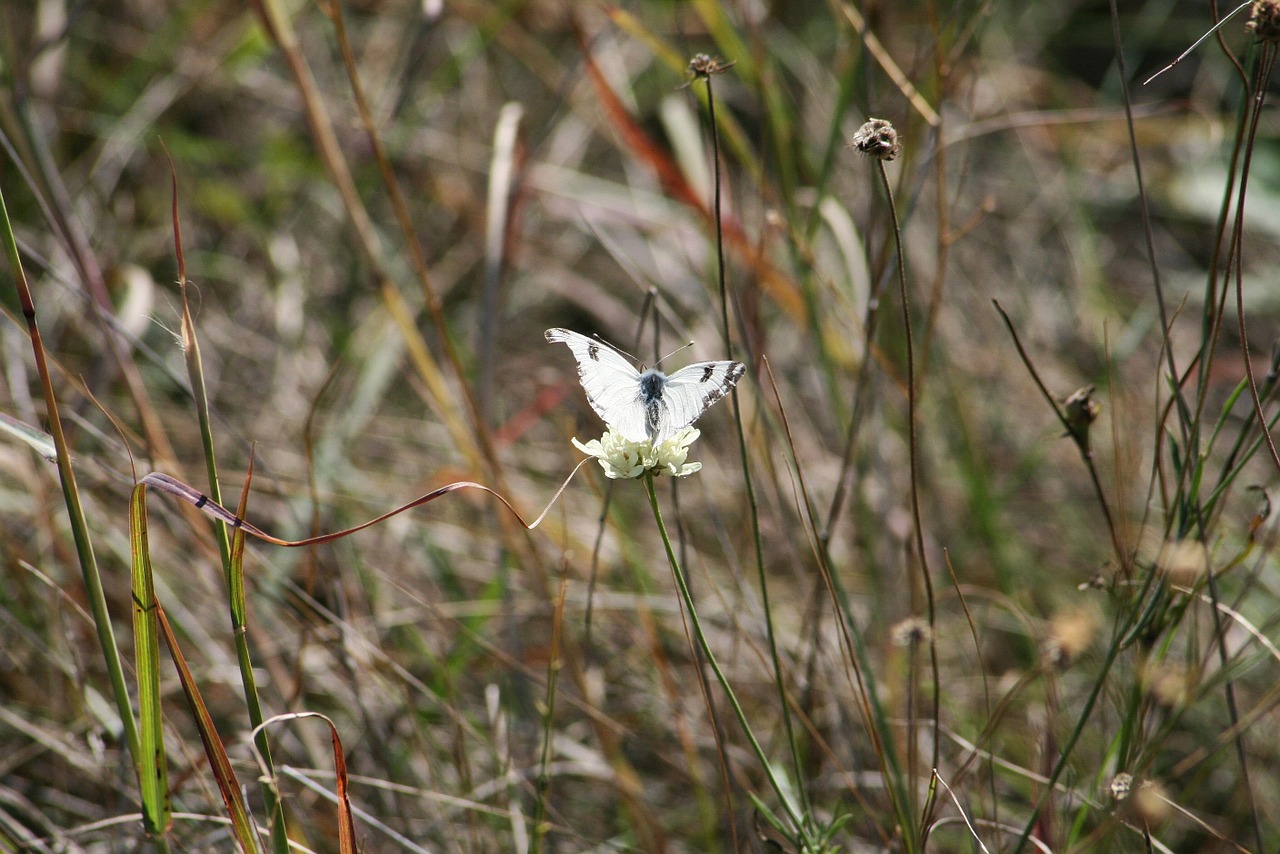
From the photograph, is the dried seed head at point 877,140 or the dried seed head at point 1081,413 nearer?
the dried seed head at point 877,140

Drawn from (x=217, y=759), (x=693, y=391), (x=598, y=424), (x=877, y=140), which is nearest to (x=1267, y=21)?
(x=877, y=140)

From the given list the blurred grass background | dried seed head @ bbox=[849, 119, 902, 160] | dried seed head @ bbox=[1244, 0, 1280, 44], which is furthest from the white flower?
dried seed head @ bbox=[1244, 0, 1280, 44]

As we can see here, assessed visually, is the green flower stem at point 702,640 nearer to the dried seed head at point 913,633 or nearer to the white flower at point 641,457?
the white flower at point 641,457

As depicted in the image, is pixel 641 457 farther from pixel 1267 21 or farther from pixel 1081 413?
pixel 1267 21

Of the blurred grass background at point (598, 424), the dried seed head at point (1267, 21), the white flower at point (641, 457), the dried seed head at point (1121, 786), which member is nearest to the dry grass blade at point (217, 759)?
the blurred grass background at point (598, 424)

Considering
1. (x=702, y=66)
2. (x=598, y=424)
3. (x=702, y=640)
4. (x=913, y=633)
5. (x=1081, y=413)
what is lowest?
(x=702, y=640)

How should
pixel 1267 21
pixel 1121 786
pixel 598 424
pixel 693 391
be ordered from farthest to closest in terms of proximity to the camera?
pixel 598 424 → pixel 693 391 → pixel 1121 786 → pixel 1267 21

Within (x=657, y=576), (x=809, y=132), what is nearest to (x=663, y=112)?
(x=809, y=132)
